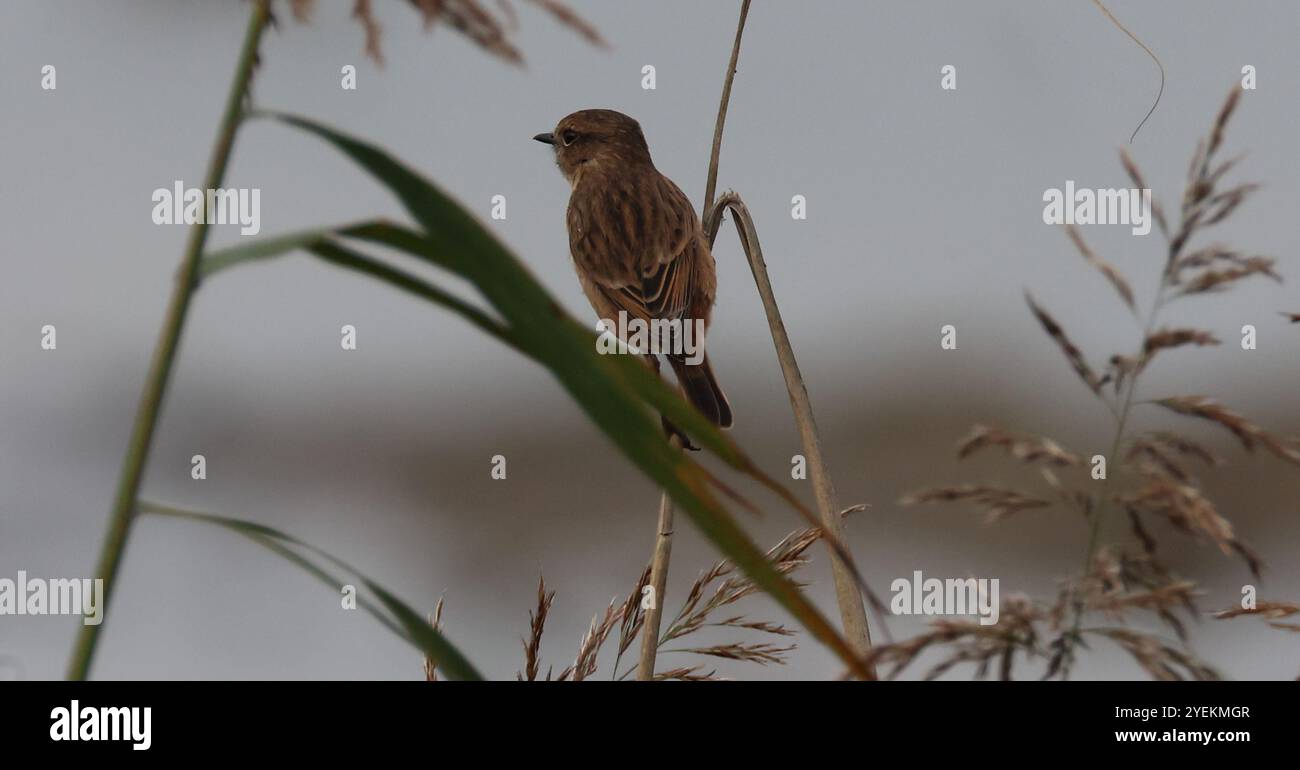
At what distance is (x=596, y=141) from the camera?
449 cm

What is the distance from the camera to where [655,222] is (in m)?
3.77

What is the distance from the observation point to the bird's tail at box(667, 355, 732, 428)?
3.11 m

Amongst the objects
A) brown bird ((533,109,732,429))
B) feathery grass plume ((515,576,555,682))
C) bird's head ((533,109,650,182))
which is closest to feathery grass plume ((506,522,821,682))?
feathery grass plume ((515,576,555,682))

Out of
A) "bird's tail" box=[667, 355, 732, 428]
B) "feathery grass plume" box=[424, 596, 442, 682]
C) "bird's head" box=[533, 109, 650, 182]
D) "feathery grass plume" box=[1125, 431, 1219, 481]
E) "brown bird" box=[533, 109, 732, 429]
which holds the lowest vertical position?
"feathery grass plume" box=[424, 596, 442, 682]

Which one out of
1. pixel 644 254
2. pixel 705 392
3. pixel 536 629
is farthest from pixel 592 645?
pixel 644 254

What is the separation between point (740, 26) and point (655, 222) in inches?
79.3

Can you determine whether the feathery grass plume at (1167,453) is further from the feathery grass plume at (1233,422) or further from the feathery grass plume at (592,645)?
the feathery grass plume at (592,645)

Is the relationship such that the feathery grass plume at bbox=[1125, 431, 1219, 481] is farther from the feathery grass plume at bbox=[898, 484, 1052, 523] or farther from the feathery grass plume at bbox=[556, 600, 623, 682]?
the feathery grass plume at bbox=[556, 600, 623, 682]

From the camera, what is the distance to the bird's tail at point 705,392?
3.11 m

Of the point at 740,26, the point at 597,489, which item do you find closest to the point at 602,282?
the point at 740,26

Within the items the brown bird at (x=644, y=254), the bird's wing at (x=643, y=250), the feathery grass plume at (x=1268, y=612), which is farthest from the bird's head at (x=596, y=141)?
the feathery grass plume at (x=1268, y=612)

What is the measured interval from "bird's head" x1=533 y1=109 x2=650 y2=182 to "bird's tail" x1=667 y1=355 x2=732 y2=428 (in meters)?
1.35

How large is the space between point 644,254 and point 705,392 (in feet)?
1.95
